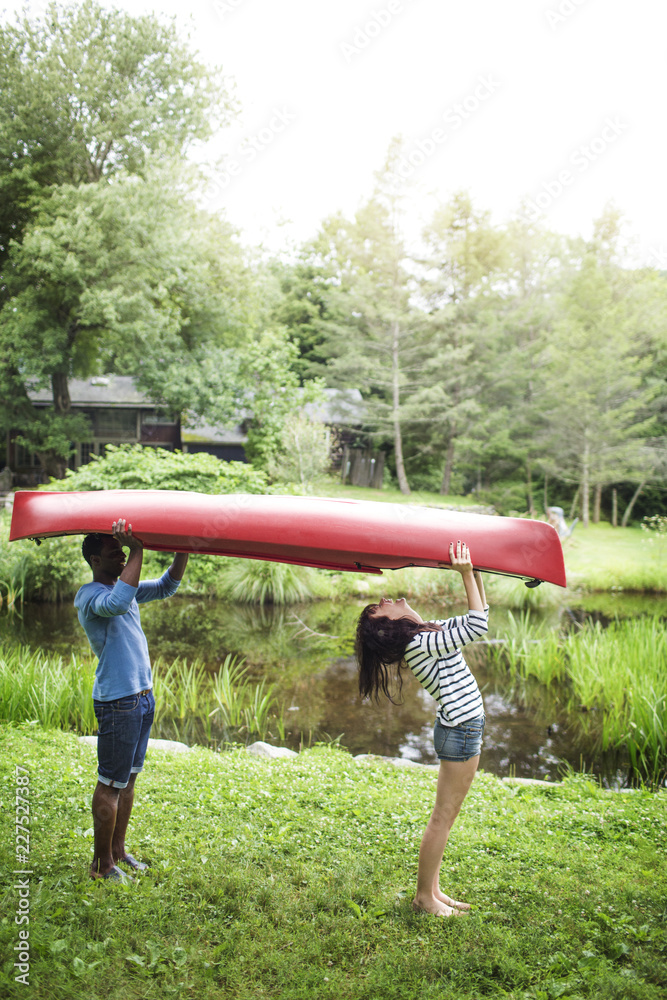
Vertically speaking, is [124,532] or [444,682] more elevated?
[124,532]

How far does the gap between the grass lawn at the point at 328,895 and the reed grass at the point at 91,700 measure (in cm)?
111

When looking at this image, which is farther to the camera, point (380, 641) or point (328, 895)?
point (328, 895)

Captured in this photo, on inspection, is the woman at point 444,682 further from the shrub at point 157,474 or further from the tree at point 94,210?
the tree at point 94,210

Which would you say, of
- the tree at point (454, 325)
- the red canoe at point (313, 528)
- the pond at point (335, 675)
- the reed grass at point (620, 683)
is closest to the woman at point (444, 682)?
the red canoe at point (313, 528)

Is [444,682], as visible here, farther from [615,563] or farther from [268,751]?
[615,563]

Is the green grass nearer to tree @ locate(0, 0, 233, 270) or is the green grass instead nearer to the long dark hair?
the long dark hair

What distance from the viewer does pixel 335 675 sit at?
7926mm

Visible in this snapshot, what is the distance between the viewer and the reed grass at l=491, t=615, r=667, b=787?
516 centimetres

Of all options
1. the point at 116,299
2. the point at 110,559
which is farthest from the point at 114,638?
the point at 116,299

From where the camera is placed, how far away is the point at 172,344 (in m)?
21.5

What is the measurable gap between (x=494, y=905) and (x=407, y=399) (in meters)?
24.0

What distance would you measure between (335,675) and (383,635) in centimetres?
553

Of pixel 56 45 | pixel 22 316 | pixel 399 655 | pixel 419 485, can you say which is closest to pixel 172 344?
pixel 22 316

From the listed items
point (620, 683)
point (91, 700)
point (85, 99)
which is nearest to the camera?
point (91, 700)
